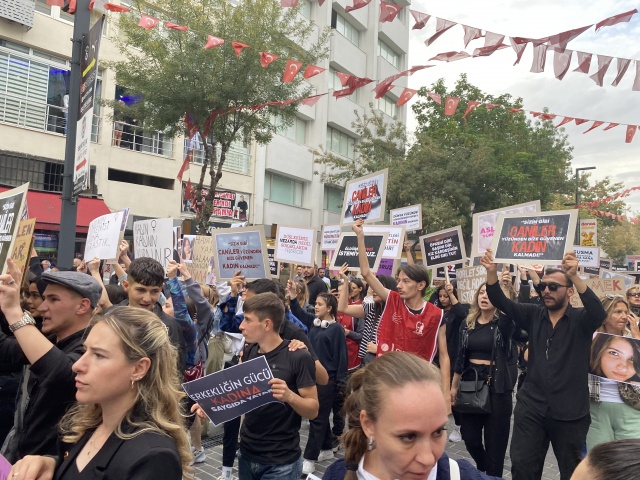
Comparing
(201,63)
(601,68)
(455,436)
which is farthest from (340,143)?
(455,436)

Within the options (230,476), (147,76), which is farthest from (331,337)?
(147,76)

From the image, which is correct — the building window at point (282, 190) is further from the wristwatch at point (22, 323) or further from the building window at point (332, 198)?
the wristwatch at point (22, 323)

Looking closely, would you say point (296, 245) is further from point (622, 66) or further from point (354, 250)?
point (622, 66)

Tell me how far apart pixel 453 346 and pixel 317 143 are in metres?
26.7

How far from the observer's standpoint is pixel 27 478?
1.97m

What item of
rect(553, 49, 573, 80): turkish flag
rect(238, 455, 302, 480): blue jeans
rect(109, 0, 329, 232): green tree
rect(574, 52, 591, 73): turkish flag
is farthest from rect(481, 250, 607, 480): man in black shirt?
rect(109, 0, 329, 232): green tree

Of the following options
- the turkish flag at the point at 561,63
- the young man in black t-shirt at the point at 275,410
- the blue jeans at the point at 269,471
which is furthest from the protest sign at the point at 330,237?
the blue jeans at the point at 269,471

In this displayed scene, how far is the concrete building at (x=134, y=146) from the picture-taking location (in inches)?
736

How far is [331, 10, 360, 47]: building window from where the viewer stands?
34259mm

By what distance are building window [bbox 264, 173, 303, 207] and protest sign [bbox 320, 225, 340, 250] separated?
60.7ft

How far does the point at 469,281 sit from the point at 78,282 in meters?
5.52

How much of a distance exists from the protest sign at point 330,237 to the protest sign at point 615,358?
6.93 m

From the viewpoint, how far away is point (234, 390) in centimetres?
346

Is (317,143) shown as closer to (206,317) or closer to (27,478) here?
(206,317)
